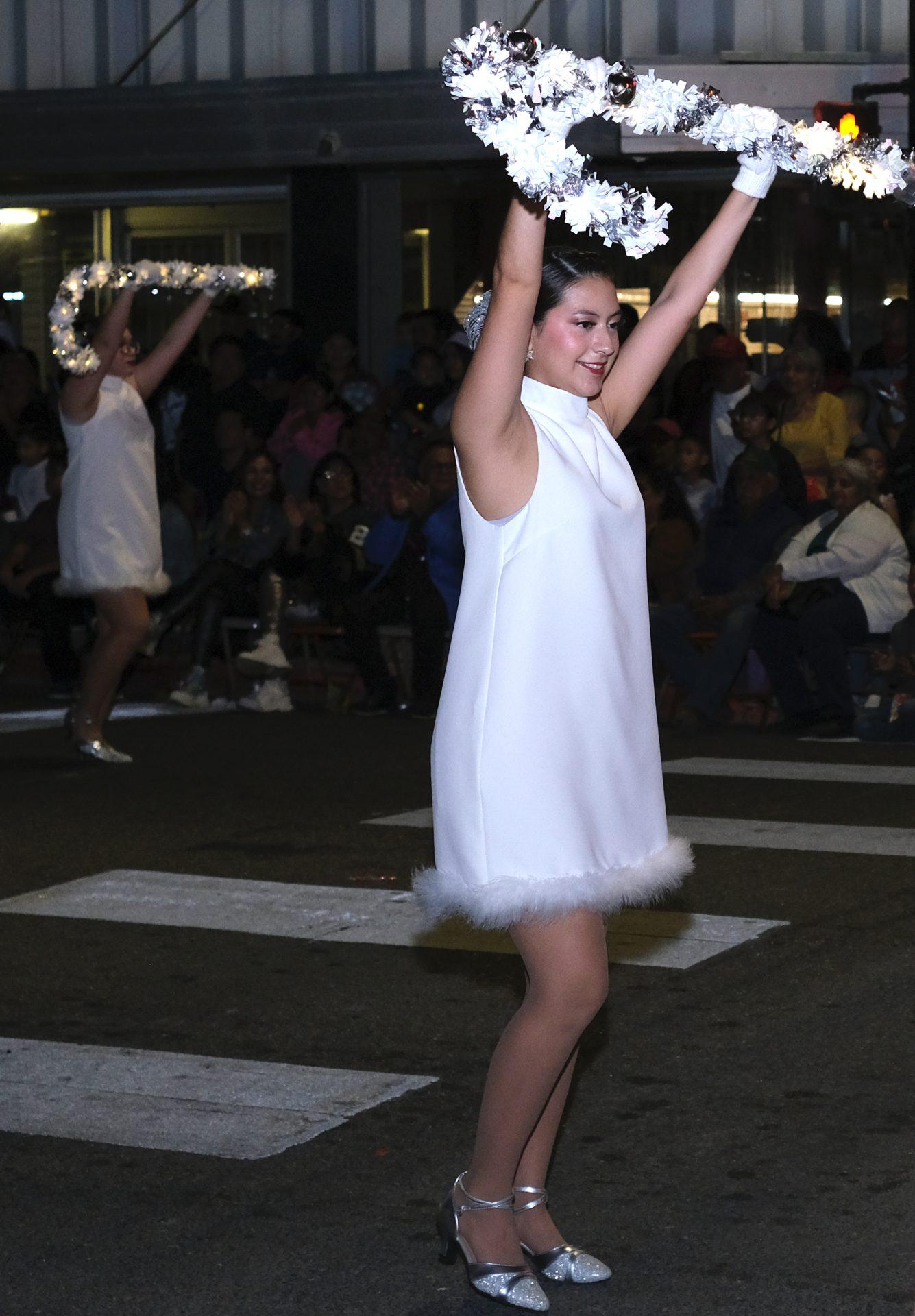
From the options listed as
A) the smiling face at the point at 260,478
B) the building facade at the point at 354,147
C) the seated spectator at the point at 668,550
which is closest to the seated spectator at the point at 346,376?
the smiling face at the point at 260,478

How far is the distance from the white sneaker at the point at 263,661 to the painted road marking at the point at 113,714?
329 millimetres

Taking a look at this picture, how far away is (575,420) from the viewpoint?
4.08 m

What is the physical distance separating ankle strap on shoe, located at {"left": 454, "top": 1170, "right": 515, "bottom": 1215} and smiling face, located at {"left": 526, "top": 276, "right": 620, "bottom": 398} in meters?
1.55

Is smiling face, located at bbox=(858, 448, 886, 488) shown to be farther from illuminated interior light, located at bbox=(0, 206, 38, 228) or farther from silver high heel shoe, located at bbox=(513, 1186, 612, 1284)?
illuminated interior light, located at bbox=(0, 206, 38, 228)

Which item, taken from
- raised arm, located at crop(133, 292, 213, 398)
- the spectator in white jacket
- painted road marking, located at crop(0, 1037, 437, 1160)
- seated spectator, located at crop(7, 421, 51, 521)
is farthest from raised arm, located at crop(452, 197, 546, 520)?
seated spectator, located at crop(7, 421, 51, 521)

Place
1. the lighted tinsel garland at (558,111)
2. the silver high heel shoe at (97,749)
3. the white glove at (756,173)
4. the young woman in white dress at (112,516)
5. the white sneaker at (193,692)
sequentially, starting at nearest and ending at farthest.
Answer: the lighted tinsel garland at (558,111) < the white glove at (756,173) < the young woman in white dress at (112,516) < the silver high heel shoe at (97,749) < the white sneaker at (193,692)

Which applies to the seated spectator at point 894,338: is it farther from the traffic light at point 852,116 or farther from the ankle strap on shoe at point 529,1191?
the ankle strap on shoe at point 529,1191

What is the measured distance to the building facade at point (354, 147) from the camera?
18.0 metres

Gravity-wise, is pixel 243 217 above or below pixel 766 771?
above

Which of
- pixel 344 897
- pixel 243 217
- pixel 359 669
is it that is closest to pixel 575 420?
pixel 344 897

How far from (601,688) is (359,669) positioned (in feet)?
30.6

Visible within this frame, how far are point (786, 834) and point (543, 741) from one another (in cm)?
483

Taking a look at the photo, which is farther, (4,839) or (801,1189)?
(4,839)

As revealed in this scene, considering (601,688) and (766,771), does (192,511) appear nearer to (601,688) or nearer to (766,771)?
(766,771)
